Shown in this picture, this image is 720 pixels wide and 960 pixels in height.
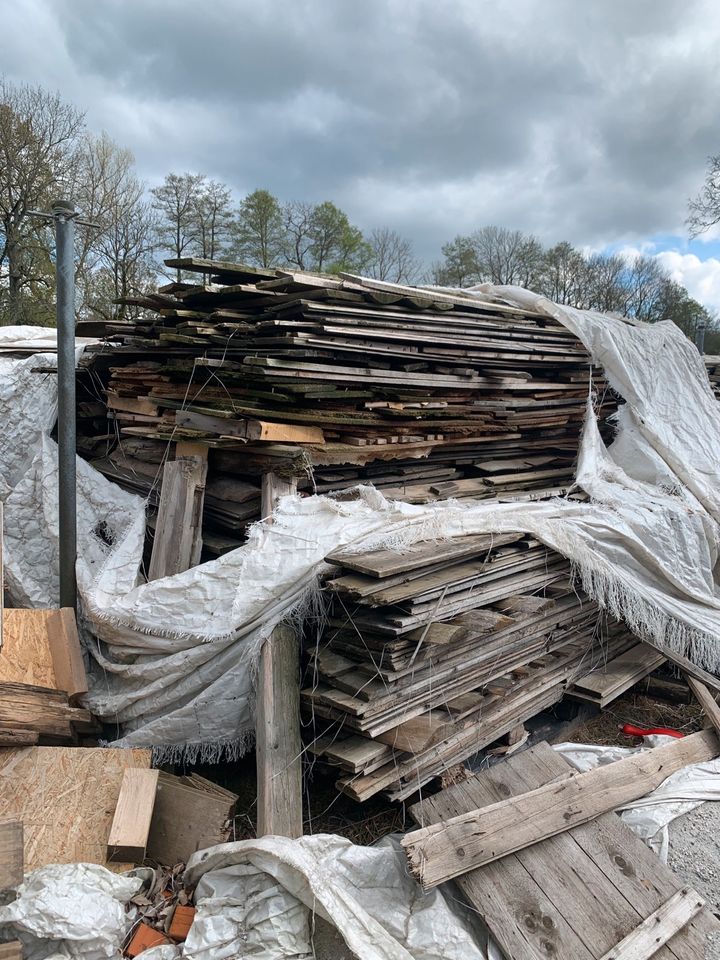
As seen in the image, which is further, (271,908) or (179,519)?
(179,519)

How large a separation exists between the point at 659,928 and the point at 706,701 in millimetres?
2007

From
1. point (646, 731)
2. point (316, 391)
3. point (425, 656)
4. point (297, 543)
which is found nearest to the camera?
point (425, 656)

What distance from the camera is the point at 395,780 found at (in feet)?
10.2

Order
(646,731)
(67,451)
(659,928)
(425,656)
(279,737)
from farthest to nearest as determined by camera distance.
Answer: (646,731) < (67,451) < (425,656) < (279,737) < (659,928)

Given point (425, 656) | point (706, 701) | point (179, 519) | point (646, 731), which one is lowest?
point (646, 731)

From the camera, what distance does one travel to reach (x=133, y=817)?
2.80m

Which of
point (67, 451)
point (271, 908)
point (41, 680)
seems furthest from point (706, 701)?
point (67, 451)

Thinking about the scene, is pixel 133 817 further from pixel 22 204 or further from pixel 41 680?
pixel 22 204

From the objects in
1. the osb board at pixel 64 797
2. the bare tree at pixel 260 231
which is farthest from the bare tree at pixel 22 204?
the osb board at pixel 64 797

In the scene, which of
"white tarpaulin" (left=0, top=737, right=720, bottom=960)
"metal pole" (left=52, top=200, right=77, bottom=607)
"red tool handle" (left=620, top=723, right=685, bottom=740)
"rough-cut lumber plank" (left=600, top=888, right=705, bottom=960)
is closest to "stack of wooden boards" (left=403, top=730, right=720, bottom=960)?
"rough-cut lumber plank" (left=600, top=888, right=705, bottom=960)

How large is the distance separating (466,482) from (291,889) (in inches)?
128

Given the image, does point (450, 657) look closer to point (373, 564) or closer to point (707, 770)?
point (373, 564)

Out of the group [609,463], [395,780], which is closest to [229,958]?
[395,780]

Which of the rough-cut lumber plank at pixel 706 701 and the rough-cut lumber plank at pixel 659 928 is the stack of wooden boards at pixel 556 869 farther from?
the rough-cut lumber plank at pixel 706 701
